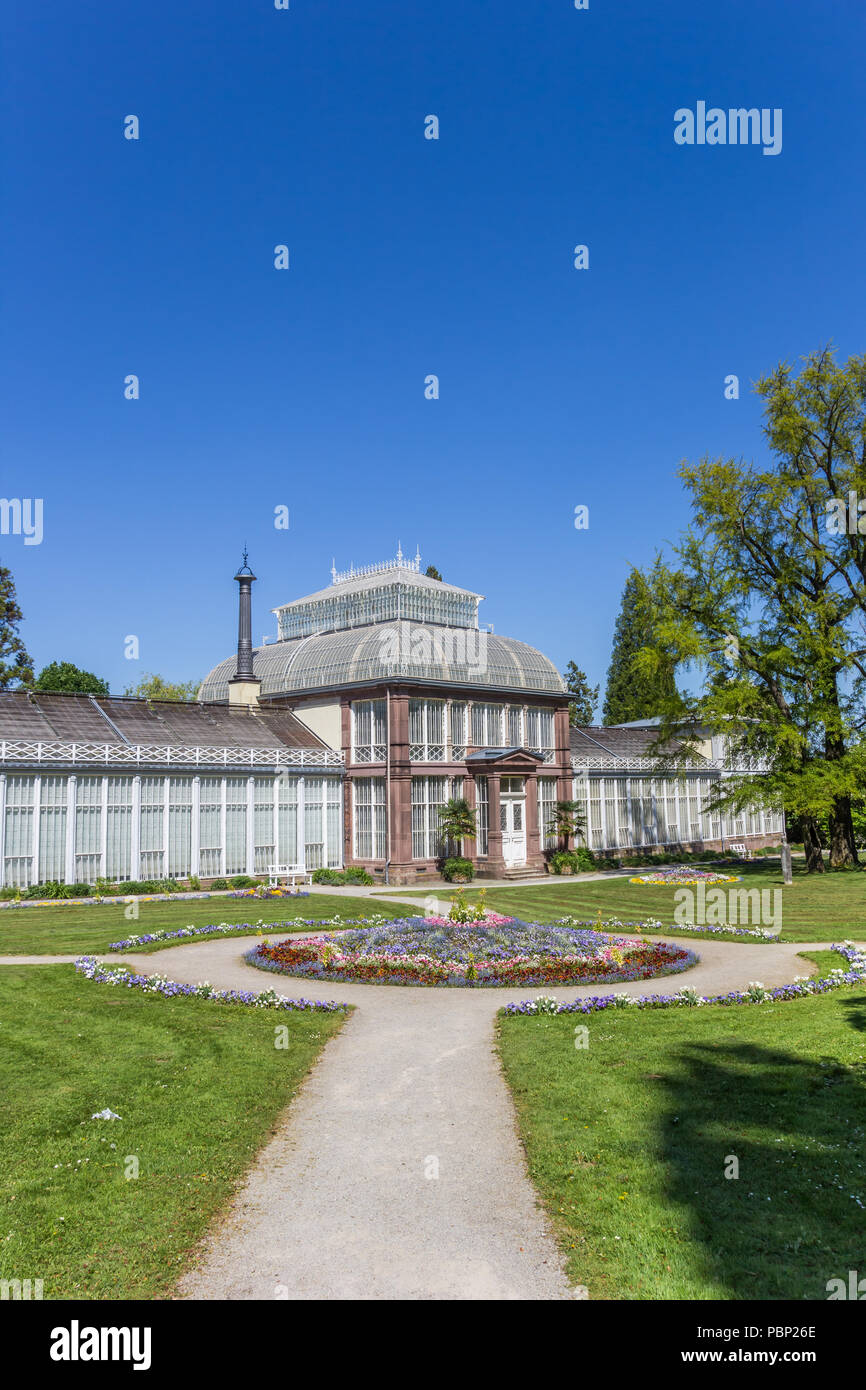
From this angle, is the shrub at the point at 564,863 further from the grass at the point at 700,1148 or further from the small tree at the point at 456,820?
the grass at the point at 700,1148

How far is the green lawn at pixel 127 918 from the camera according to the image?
22.0m

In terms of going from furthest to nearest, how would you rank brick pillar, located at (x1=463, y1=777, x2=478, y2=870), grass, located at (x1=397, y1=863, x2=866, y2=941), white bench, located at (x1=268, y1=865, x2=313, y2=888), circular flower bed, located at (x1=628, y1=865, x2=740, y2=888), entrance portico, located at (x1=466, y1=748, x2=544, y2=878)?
entrance portico, located at (x1=466, y1=748, x2=544, y2=878)
brick pillar, located at (x1=463, y1=777, x2=478, y2=870)
white bench, located at (x1=268, y1=865, x2=313, y2=888)
circular flower bed, located at (x1=628, y1=865, x2=740, y2=888)
grass, located at (x1=397, y1=863, x2=866, y2=941)

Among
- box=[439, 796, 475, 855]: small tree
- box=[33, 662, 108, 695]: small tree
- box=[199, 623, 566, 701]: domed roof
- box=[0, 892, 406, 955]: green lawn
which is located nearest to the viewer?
box=[0, 892, 406, 955]: green lawn

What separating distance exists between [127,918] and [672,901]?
1701 centimetres

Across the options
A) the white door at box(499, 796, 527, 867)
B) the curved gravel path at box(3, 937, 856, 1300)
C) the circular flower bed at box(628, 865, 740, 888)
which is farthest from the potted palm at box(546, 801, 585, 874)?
the curved gravel path at box(3, 937, 856, 1300)

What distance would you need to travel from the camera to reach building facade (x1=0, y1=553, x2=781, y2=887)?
3391 centimetres

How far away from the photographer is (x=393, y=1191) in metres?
8.70

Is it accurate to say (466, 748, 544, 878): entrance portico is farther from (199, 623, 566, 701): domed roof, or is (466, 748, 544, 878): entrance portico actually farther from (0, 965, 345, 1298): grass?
(0, 965, 345, 1298): grass

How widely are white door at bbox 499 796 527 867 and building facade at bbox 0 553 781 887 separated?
0.09 m

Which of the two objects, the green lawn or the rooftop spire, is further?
the rooftop spire
